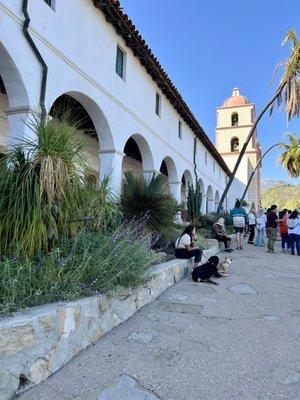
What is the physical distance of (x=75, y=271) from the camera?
3676 millimetres

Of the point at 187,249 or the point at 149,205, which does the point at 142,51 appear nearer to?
the point at 149,205

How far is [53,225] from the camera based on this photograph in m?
3.83

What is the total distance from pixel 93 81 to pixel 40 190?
587 cm

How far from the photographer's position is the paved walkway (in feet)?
9.20

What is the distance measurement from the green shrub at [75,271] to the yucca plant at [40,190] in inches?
8.1

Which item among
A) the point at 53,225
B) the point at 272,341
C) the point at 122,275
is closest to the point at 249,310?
the point at 272,341

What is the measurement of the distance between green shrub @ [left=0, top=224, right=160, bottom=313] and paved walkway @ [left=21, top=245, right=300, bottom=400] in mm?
603

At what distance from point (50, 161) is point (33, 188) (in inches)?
13.5

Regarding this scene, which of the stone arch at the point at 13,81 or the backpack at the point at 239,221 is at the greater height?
the stone arch at the point at 13,81

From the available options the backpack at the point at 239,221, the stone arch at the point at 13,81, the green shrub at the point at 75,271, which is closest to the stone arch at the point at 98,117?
the stone arch at the point at 13,81

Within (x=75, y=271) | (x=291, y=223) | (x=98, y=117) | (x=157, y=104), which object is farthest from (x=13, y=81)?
(x=291, y=223)

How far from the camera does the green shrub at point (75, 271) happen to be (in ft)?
10.4

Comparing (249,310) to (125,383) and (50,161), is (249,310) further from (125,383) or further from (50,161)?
(50,161)

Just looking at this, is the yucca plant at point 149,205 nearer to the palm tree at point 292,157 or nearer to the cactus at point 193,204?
the cactus at point 193,204
